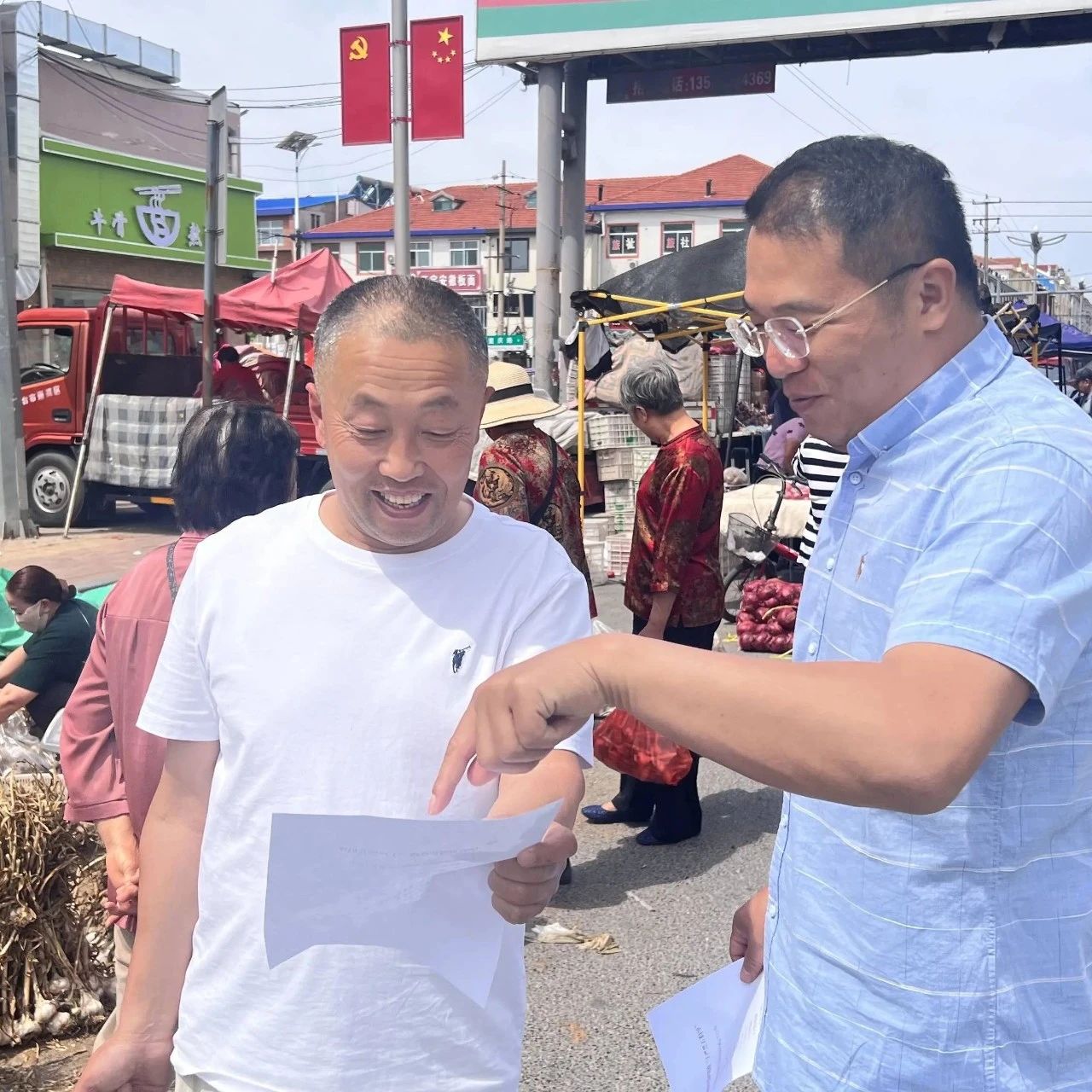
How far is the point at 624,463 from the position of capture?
35.4 ft

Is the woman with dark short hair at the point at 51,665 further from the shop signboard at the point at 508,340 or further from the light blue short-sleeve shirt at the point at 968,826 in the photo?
the shop signboard at the point at 508,340

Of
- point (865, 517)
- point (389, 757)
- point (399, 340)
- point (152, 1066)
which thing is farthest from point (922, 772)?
point (152, 1066)

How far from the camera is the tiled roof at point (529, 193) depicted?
67.4 metres

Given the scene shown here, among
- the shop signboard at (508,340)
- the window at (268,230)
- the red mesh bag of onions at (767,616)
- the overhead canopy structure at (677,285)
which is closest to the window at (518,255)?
the shop signboard at (508,340)

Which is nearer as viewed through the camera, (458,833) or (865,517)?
(458,833)

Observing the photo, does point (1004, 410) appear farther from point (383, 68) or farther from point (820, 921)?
point (383, 68)

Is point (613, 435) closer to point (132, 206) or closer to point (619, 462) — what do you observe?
point (619, 462)

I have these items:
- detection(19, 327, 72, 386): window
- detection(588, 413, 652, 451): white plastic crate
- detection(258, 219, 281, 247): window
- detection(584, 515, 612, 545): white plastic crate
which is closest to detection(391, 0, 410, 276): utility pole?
detection(588, 413, 652, 451): white plastic crate

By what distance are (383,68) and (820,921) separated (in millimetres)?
11754

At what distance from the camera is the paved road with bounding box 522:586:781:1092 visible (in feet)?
11.3

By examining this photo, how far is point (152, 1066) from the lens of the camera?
5.97 ft

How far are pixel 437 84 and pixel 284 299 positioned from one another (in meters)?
2.95

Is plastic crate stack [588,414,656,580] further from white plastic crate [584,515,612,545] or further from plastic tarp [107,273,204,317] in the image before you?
plastic tarp [107,273,204,317]

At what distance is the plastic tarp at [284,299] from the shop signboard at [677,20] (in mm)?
3109
